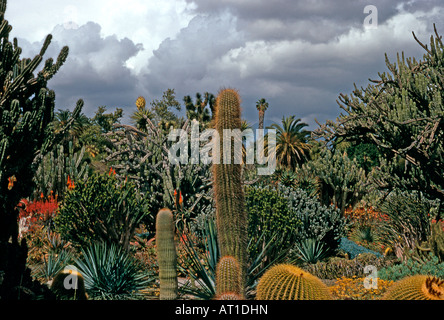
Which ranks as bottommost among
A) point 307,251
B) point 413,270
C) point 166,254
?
point 413,270

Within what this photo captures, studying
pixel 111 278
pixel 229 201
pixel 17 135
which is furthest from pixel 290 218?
pixel 17 135

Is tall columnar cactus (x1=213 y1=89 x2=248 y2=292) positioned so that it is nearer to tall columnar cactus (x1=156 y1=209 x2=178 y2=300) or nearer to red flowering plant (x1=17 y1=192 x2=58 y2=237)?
tall columnar cactus (x1=156 y1=209 x2=178 y2=300)

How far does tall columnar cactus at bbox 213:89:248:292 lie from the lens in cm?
670

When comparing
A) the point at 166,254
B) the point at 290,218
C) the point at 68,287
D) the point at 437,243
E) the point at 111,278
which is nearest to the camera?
the point at 166,254

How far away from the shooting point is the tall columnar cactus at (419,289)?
210 inches

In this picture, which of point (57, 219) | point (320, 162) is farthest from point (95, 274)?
point (320, 162)

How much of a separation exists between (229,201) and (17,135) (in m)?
3.30

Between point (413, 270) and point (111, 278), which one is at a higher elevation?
point (413, 270)

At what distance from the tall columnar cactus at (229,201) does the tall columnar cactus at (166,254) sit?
2.52 feet

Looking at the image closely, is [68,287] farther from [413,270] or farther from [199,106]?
[199,106]

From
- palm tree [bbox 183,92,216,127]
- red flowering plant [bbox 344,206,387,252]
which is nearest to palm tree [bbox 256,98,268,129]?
palm tree [bbox 183,92,216,127]

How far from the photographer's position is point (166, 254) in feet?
21.0

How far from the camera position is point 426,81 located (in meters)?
9.88

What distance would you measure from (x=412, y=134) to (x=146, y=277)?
6.19 meters
